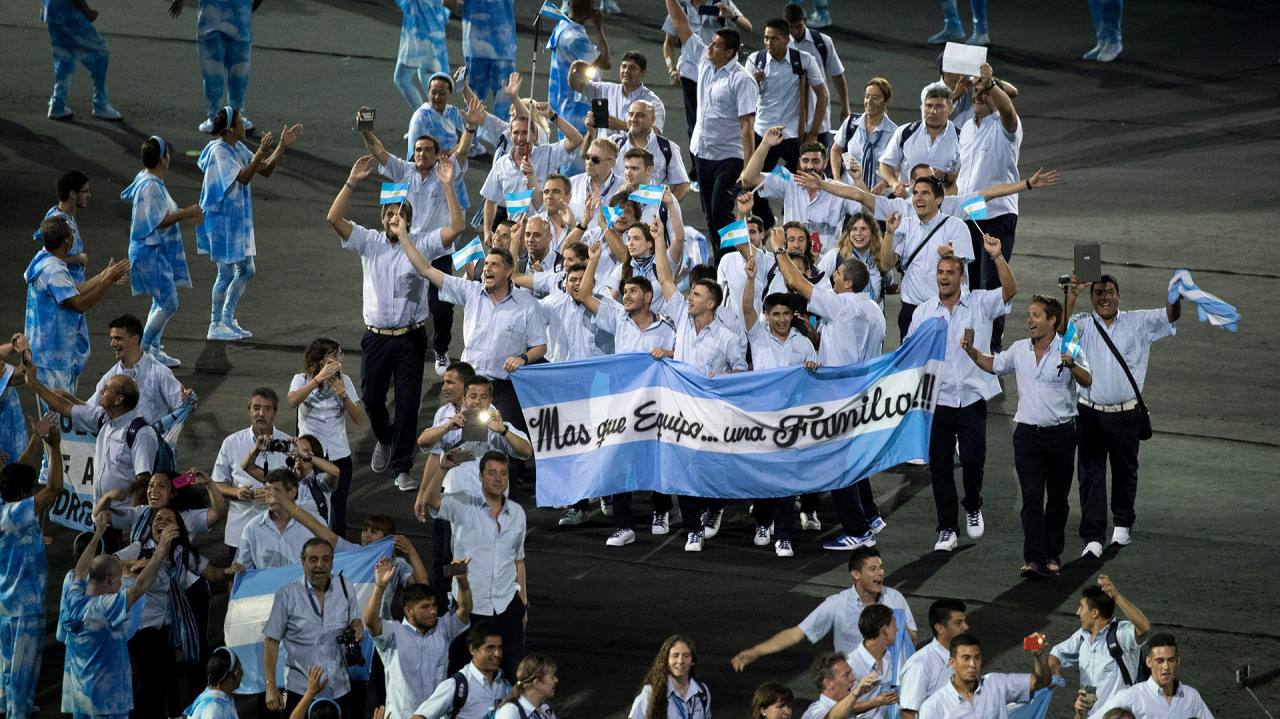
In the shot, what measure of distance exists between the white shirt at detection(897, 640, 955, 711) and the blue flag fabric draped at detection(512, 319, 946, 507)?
2.97 meters

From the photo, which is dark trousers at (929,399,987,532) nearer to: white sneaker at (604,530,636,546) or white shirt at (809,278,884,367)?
white shirt at (809,278,884,367)

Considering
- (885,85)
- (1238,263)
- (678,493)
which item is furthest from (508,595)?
(1238,263)

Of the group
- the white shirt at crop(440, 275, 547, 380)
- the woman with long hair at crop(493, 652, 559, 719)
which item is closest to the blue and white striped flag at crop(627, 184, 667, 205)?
the white shirt at crop(440, 275, 547, 380)

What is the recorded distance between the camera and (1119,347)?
40.8 ft

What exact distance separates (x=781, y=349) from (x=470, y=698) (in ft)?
14.3

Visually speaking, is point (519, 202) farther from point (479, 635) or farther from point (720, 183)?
point (479, 635)

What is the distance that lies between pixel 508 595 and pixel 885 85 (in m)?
7.67

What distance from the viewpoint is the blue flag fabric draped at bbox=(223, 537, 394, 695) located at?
1035cm

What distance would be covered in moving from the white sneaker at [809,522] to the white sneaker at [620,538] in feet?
4.50

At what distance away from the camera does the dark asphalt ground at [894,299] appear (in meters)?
11.5

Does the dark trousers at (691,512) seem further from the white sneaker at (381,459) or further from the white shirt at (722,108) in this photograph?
the white shirt at (722,108)

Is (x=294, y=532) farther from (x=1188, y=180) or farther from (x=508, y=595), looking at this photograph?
(x=1188, y=180)

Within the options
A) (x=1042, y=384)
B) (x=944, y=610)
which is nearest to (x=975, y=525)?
(x=1042, y=384)

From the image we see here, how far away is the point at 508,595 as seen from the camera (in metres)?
10.5
